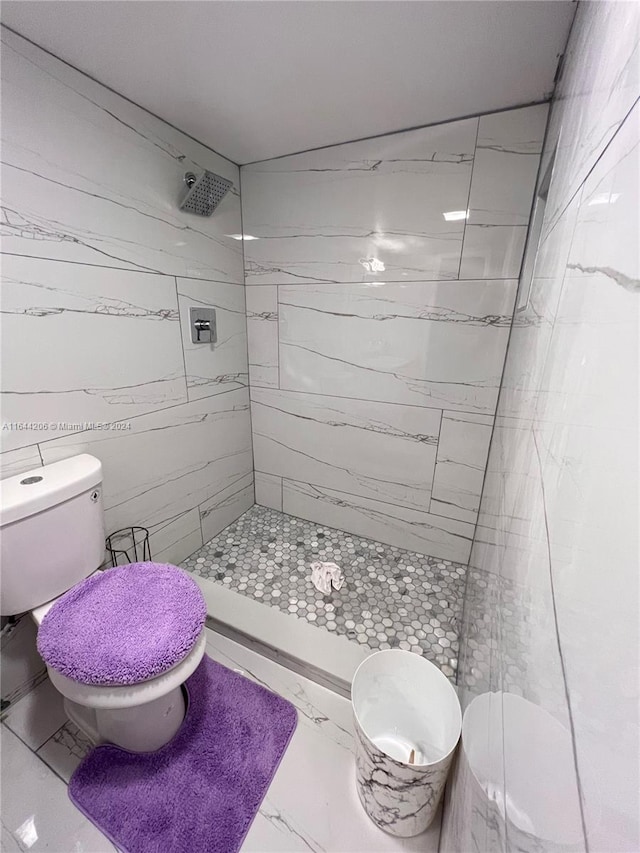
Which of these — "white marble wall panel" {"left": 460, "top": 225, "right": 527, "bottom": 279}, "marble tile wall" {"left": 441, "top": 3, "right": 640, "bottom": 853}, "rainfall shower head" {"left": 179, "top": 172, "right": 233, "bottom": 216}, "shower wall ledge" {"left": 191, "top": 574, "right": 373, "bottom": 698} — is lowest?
"shower wall ledge" {"left": 191, "top": 574, "right": 373, "bottom": 698}

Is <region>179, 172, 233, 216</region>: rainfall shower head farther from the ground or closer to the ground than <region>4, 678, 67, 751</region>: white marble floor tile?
farther from the ground

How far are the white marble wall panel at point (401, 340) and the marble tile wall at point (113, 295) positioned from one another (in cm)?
40

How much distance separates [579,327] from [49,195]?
1443 millimetres

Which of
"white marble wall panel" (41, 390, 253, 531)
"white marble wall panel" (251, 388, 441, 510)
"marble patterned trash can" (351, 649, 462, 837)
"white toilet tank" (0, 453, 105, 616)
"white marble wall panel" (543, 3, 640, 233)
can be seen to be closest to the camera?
"white marble wall panel" (543, 3, 640, 233)

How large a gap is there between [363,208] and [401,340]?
1.96 feet

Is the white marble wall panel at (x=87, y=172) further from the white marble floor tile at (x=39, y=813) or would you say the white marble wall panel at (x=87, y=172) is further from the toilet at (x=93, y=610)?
the white marble floor tile at (x=39, y=813)

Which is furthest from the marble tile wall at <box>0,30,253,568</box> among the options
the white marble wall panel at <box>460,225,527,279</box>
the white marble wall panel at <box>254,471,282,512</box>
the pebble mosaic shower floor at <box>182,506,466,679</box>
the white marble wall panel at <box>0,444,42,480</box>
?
the white marble wall panel at <box>460,225,527,279</box>

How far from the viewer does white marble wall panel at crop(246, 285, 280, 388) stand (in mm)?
1813

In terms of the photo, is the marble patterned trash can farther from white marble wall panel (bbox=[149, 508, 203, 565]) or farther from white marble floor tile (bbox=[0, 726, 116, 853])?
white marble wall panel (bbox=[149, 508, 203, 565])

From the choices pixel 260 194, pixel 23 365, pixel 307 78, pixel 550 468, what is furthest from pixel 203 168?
pixel 550 468

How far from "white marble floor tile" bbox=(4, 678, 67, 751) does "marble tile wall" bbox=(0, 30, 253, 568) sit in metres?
0.58

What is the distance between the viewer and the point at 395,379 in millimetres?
1637

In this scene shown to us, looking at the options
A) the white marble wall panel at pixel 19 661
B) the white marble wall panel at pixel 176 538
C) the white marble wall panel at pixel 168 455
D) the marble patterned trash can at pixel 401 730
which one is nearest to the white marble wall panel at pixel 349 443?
the white marble wall panel at pixel 168 455

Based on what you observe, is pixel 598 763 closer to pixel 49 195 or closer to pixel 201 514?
pixel 49 195
